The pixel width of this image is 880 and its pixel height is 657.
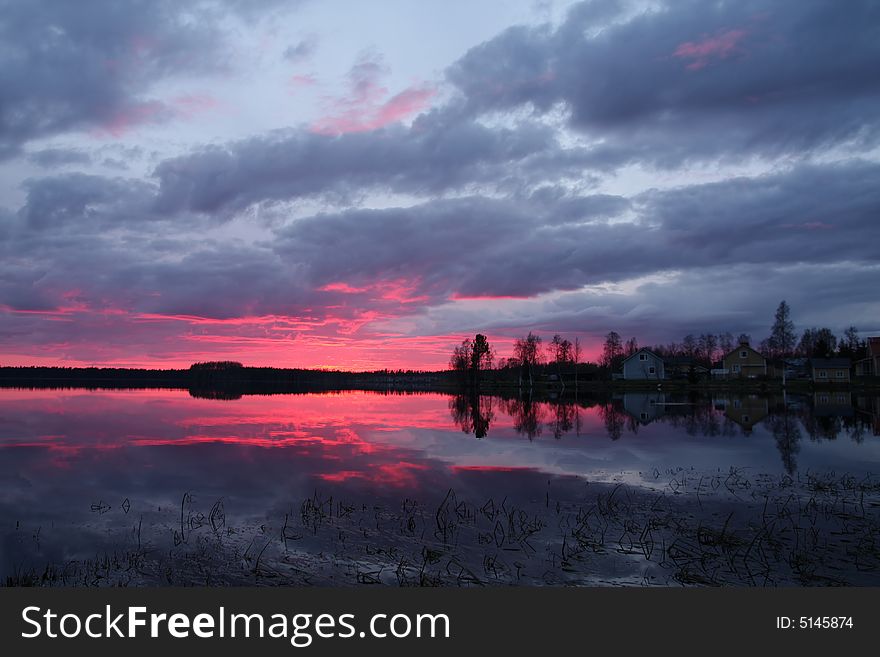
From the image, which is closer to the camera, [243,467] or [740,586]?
[740,586]

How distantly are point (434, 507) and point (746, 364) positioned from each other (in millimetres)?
114681

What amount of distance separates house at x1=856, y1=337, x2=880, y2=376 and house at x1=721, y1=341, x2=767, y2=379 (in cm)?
1826

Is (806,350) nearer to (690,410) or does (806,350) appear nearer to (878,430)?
(690,410)

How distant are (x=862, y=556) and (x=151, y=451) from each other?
29.2 metres

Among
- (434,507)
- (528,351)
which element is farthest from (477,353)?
(434,507)

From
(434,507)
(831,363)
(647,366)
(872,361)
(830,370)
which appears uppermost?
(872,361)

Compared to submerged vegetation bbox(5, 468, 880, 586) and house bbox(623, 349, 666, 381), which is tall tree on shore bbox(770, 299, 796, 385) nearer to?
house bbox(623, 349, 666, 381)

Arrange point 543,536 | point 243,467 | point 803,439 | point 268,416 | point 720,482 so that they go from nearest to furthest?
point 543,536, point 720,482, point 243,467, point 803,439, point 268,416

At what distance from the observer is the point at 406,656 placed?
7570 millimetres

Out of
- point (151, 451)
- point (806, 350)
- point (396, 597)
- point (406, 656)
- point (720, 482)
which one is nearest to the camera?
point (406, 656)

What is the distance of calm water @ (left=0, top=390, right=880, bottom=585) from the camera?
11.1 meters

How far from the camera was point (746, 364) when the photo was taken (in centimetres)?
11231

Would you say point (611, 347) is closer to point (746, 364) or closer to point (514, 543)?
point (746, 364)

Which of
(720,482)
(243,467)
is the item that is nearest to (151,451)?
(243,467)
